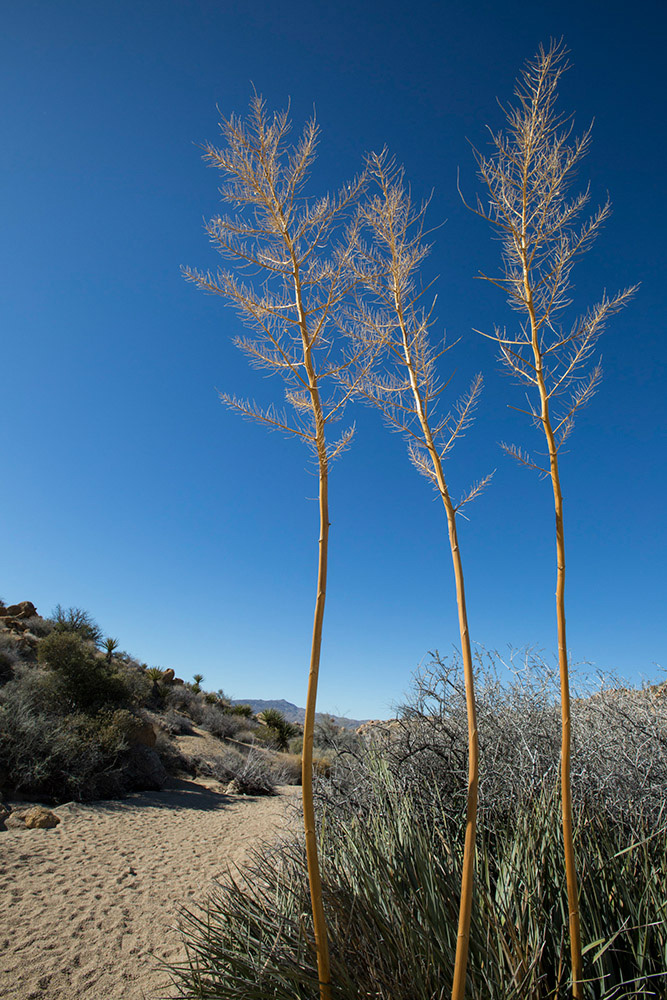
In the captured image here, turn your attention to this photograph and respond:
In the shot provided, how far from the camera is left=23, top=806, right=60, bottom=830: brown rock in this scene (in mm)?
8688

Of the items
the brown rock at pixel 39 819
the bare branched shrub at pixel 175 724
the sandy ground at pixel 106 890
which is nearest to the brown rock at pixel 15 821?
the brown rock at pixel 39 819

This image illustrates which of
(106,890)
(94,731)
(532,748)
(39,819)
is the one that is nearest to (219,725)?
(94,731)

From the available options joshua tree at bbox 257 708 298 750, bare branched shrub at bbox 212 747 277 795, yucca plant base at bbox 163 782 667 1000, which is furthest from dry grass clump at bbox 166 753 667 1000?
joshua tree at bbox 257 708 298 750

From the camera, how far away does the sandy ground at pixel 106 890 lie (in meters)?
4.88

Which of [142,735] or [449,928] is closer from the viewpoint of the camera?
[449,928]

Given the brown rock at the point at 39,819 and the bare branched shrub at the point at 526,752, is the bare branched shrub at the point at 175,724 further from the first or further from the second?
the bare branched shrub at the point at 526,752

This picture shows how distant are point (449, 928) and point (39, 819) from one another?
926cm

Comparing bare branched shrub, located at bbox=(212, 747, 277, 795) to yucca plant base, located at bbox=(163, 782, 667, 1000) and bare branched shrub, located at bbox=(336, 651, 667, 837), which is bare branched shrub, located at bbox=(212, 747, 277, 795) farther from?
yucca plant base, located at bbox=(163, 782, 667, 1000)

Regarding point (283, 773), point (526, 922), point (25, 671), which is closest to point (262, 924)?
point (526, 922)

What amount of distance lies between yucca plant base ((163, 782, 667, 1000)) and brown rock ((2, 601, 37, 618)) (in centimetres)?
2282

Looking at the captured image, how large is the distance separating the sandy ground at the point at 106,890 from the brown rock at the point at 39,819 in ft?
0.70

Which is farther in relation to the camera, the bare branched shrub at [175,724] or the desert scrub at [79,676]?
the bare branched shrub at [175,724]

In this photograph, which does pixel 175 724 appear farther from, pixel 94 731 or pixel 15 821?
pixel 15 821

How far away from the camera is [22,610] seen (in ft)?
72.5
